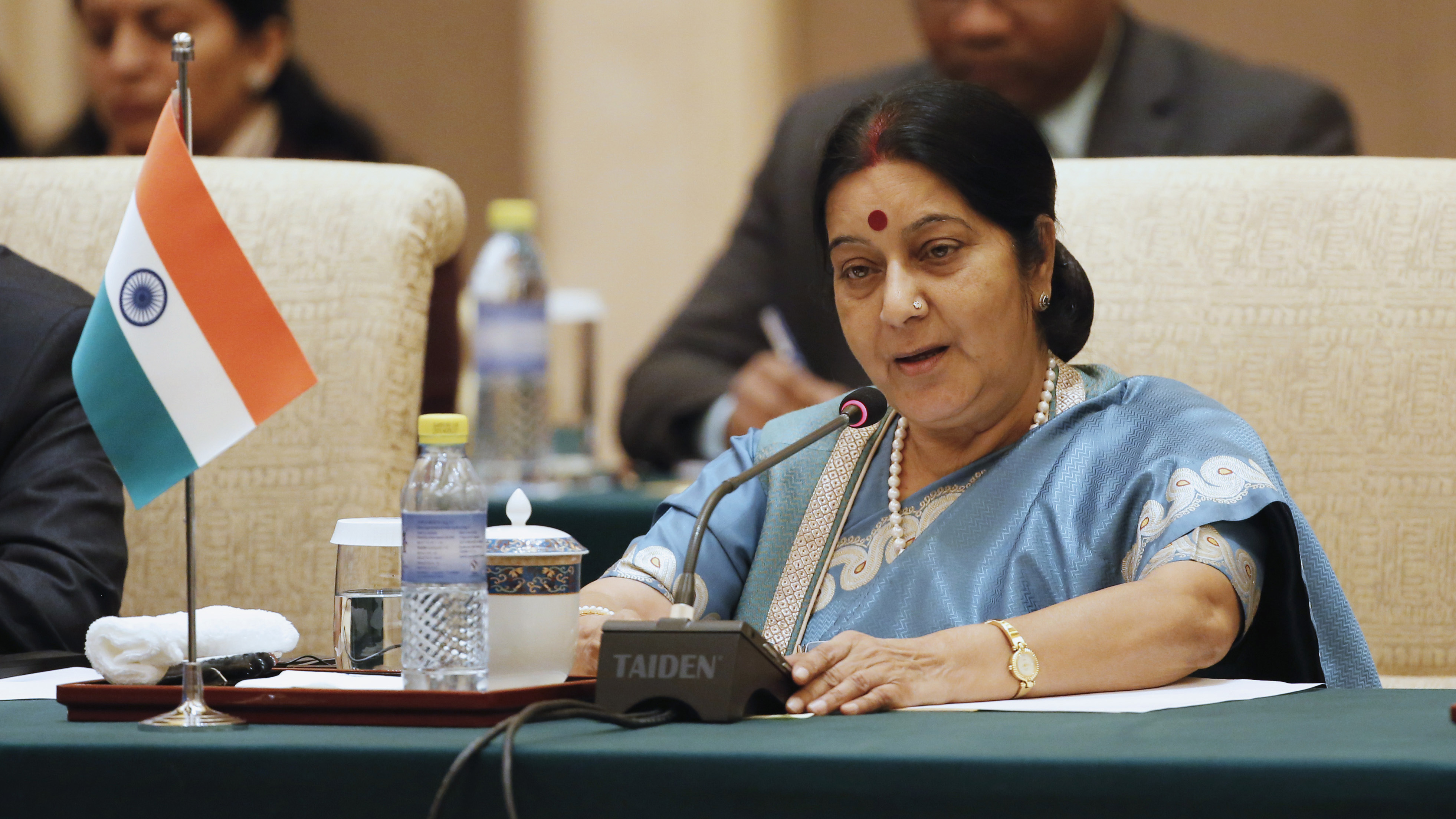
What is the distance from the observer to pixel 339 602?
1687 mm

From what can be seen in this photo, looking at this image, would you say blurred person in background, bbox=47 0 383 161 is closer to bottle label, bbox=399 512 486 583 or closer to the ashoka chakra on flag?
the ashoka chakra on flag

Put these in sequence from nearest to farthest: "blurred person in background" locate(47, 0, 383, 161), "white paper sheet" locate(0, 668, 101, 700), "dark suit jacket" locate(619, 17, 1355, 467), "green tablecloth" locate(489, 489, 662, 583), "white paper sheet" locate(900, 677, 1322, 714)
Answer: "white paper sheet" locate(900, 677, 1322, 714)
"white paper sheet" locate(0, 668, 101, 700)
"green tablecloth" locate(489, 489, 662, 583)
"dark suit jacket" locate(619, 17, 1355, 467)
"blurred person in background" locate(47, 0, 383, 161)

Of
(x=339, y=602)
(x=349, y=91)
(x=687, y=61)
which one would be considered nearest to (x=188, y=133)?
(x=339, y=602)

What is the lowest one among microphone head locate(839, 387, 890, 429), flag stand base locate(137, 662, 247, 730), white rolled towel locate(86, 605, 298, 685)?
flag stand base locate(137, 662, 247, 730)

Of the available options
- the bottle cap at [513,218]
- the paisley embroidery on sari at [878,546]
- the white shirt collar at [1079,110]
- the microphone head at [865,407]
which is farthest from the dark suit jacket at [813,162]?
the microphone head at [865,407]

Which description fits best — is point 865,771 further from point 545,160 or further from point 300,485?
point 545,160

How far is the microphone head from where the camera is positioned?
5.30ft

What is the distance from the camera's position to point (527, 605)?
1356mm

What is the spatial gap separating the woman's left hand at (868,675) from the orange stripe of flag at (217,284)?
454 mm

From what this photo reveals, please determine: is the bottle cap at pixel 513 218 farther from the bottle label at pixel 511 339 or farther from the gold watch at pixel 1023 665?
the gold watch at pixel 1023 665

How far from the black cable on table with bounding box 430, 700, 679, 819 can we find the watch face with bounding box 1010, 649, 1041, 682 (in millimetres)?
316

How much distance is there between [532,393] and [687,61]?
188 cm

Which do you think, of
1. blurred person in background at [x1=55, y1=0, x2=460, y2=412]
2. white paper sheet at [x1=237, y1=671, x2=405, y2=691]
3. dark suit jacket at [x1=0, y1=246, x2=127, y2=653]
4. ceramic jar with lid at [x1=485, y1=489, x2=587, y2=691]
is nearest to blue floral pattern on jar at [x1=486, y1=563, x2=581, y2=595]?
ceramic jar with lid at [x1=485, y1=489, x2=587, y2=691]

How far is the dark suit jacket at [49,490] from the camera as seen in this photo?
1.87 meters
